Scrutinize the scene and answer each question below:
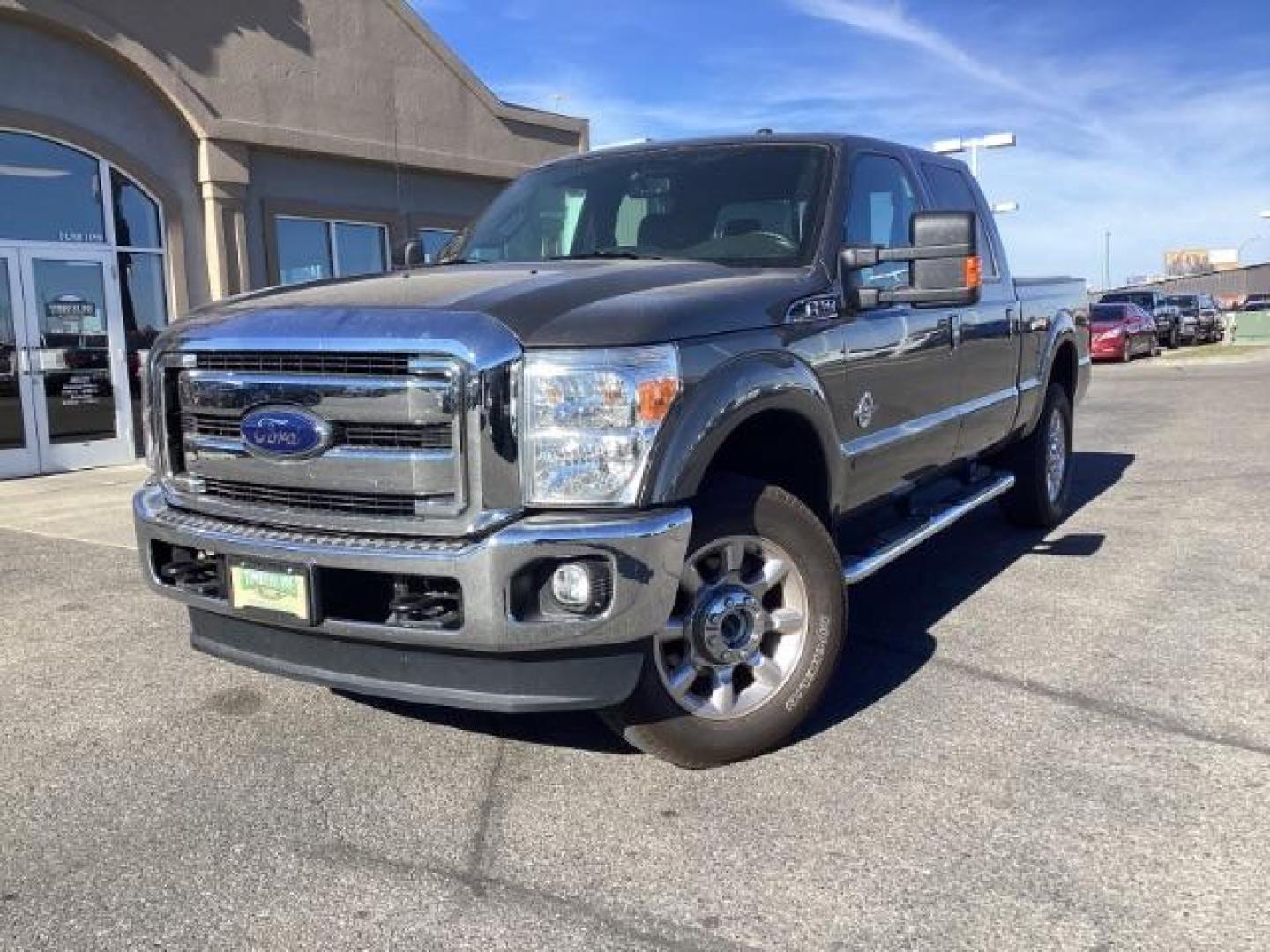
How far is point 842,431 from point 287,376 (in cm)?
193

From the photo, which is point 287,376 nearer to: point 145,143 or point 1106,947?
point 1106,947

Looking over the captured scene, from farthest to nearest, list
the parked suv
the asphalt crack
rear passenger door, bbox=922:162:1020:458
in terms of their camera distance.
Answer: the parked suv, rear passenger door, bbox=922:162:1020:458, the asphalt crack

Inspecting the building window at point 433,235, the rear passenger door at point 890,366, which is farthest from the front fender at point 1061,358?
the building window at point 433,235

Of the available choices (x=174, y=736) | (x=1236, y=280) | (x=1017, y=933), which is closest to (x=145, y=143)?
(x=174, y=736)

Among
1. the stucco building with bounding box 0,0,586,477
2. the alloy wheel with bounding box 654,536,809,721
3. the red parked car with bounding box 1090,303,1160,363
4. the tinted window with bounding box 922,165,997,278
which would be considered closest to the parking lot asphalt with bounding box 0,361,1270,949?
the alloy wheel with bounding box 654,536,809,721

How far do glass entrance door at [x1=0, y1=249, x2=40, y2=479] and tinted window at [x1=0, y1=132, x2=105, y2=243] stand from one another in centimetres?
36

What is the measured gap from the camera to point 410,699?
326cm

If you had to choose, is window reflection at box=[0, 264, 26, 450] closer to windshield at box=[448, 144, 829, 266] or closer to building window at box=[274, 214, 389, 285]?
building window at box=[274, 214, 389, 285]

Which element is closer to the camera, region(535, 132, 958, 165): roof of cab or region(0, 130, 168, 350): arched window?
region(535, 132, 958, 165): roof of cab

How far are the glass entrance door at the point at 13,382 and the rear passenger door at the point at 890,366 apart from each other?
8720 millimetres

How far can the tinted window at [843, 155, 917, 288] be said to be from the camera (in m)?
4.49

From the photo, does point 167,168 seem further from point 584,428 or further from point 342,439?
point 584,428

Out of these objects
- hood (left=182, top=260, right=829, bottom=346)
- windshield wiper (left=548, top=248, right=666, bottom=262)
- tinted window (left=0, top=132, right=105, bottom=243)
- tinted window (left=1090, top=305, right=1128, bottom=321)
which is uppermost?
tinted window (left=0, top=132, right=105, bottom=243)

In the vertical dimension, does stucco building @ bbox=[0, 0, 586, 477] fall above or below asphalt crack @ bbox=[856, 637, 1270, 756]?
above
